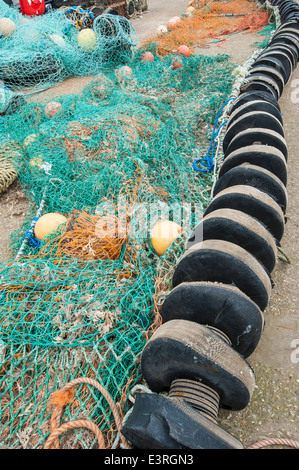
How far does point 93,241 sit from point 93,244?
27mm

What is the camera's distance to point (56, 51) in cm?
628

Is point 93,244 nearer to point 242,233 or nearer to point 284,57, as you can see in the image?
point 242,233

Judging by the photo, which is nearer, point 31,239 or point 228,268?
→ point 228,268

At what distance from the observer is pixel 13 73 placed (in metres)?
6.04

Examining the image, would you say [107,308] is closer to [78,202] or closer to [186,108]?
[78,202]

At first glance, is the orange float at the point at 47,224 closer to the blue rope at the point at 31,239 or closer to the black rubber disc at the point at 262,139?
the blue rope at the point at 31,239

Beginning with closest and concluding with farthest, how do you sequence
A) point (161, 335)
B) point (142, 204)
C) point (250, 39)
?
point (161, 335) < point (142, 204) < point (250, 39)

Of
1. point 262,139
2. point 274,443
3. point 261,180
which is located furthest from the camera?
point 262,139

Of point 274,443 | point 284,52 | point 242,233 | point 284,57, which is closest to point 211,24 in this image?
point 284,52

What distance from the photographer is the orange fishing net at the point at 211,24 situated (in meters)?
6.94

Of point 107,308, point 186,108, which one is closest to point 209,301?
point 107,308

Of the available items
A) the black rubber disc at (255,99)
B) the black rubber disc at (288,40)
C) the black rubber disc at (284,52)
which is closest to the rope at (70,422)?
the black rubber disc at (255,99)

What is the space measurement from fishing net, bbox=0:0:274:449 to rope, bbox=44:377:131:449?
0.02 meters
